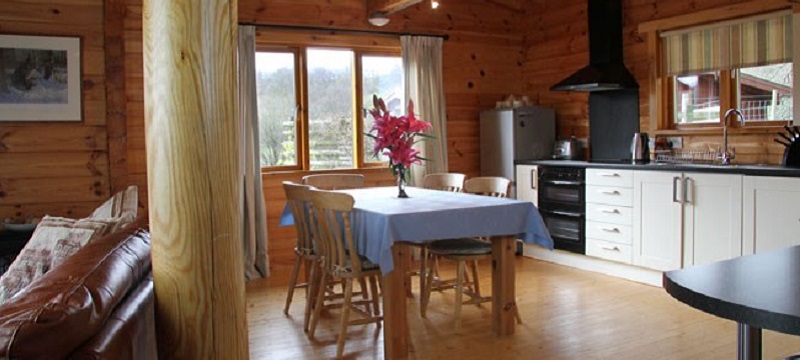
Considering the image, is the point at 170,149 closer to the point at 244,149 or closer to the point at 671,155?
the point at 244,149

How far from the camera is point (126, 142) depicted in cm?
500

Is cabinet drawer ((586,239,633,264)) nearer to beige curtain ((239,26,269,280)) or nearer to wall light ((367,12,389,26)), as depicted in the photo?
wall light ((367,12,389,26))

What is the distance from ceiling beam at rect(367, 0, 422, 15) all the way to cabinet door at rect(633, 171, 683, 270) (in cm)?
233

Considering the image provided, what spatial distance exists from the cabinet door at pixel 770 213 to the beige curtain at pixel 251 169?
3615 mm

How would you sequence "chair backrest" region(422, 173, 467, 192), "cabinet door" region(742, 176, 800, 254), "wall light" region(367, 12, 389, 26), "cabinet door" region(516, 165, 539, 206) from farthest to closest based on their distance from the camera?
"cabinet door" region(516, 165, 539, 206) < "wall light" region(367, 12, 389, 26) < "chair backrest" region(422, 173, 467, 192) < "cabinet door" region(742, 176, 800, 254)

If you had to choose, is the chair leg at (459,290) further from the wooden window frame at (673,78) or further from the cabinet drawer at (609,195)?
the wooden window frame at (673,78)

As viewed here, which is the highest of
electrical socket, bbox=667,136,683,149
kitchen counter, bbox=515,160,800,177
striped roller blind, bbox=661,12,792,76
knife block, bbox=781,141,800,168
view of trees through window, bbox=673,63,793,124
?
striped roller blind, bbox=661,12,792,76

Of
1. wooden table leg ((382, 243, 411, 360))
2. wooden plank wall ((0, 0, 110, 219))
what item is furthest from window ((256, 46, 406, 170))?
wooden table leg ((382, 243, 411, 360))

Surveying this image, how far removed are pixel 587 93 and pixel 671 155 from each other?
1.10 meters

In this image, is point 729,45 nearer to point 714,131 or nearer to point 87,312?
point 714,131

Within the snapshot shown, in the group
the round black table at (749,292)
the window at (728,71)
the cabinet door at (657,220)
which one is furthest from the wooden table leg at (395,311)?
the window at (728,71)

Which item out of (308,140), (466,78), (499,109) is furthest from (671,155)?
(308,140)

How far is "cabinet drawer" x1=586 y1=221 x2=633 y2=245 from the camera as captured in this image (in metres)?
5.09

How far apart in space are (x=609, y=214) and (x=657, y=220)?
17.6 inches
